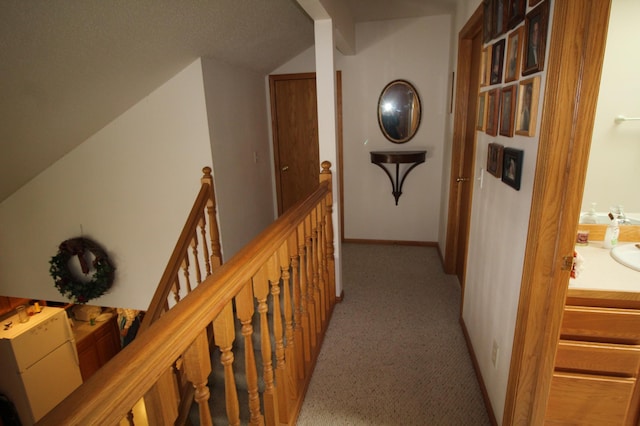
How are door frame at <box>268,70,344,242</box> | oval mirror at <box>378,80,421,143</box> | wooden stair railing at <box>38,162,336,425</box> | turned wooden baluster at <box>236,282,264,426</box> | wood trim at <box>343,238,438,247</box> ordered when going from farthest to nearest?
wood trim at <box>343,238,438,247</box>, door frame at <box>268,70,344,242</box>, oval mirror at <box>378,80,421,143</box>, turned wooden baluster at <box>236,282,264,426</box>, wooden stair railing at <box>38,162,336,425</box>

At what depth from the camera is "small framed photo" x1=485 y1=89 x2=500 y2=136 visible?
1.68m

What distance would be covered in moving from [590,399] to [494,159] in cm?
111

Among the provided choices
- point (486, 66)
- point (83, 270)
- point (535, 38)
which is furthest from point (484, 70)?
point (83, 270)

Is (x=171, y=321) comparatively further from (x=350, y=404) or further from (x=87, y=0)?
(x=87, y=0)

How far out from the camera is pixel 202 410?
913 mm

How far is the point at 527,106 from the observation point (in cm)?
133

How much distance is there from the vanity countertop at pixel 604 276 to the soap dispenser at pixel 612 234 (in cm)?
5

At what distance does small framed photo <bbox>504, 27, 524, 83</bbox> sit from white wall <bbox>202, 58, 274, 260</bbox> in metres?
2.07

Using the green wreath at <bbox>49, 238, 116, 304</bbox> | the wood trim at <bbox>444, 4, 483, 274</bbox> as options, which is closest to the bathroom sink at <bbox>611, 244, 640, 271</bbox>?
the wood trim at <bbox>444, 4, 483, 274</bbox>

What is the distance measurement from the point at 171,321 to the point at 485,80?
193 cm

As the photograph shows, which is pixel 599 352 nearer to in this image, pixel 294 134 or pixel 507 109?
pixel 507 109

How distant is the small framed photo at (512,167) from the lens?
4.62ft

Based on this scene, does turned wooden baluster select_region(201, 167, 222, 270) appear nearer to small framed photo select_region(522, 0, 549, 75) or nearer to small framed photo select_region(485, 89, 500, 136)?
small framed photo select_region(485, 89, 500, 136)

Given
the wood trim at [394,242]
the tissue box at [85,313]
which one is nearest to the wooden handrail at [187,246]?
the wood trim at [394,242]
